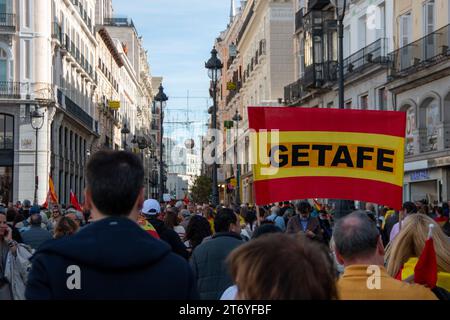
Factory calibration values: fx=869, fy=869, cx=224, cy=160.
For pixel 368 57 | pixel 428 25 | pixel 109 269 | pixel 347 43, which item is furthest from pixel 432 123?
pixel 109 269

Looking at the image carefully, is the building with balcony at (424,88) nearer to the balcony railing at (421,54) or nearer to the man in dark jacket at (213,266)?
the balcony railing at (421,54)

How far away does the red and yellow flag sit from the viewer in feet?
26.7

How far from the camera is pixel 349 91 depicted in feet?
116

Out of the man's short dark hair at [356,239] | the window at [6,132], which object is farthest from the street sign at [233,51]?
the man's short dark hair at [356,239]

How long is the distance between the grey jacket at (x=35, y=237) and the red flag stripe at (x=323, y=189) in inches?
174

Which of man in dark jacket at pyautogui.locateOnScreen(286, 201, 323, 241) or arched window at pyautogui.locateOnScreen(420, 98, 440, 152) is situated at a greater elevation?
arched window at pyautogui.locateOnScreen(420, 98, 440, 152)

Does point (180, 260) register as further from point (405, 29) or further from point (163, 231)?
point (405, 29)

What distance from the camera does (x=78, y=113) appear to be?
5838 centimetres

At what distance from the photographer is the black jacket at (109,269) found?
11.1ft

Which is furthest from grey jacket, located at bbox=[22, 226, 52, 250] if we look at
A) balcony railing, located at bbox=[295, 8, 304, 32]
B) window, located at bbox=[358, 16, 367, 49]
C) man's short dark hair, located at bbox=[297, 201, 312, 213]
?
balcony railing, located at bbox=[295, 8, 304, 32]

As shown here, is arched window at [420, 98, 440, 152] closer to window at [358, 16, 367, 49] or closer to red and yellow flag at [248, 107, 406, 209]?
window at [358, 16, 367, 49]

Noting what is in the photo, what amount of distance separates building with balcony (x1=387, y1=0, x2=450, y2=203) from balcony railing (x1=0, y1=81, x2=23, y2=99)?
23.9 meters

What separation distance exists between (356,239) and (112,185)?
1.58 m
